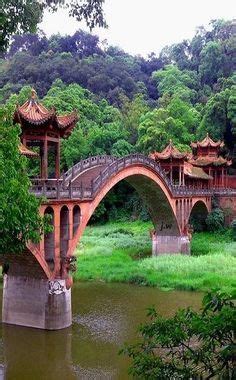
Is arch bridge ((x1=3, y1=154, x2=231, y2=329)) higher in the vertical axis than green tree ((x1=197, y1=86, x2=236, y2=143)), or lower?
lower

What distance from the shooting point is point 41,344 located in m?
20.2

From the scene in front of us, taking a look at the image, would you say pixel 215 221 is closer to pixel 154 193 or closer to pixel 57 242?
pixel 154 193

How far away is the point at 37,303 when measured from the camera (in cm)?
2184

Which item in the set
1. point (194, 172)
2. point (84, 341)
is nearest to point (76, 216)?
point (84, 341)

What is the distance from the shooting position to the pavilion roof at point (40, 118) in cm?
2147

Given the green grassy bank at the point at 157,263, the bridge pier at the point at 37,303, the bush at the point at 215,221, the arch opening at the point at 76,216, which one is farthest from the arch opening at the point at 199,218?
the bridge pier at the point at 37,303

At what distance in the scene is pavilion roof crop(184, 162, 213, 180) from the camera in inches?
2030

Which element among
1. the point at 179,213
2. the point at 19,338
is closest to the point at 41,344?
the point at 19,338

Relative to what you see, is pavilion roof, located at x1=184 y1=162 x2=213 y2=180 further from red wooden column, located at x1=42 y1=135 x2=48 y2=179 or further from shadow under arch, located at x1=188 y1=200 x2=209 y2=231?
red wooden column, located at x1=42 y1=135 x2=48 y2=179

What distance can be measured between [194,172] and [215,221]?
259 inches

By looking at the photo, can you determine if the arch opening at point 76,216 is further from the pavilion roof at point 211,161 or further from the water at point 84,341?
the pavilion roof at point 211,161

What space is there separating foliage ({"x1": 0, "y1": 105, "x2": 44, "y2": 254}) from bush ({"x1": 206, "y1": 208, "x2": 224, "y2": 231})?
39.7m

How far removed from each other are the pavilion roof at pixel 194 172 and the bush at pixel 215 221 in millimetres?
4667

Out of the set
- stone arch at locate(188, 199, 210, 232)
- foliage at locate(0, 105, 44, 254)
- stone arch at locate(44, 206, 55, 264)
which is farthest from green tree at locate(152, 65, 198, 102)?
foliage at locate(0, 105, 44, 254)
